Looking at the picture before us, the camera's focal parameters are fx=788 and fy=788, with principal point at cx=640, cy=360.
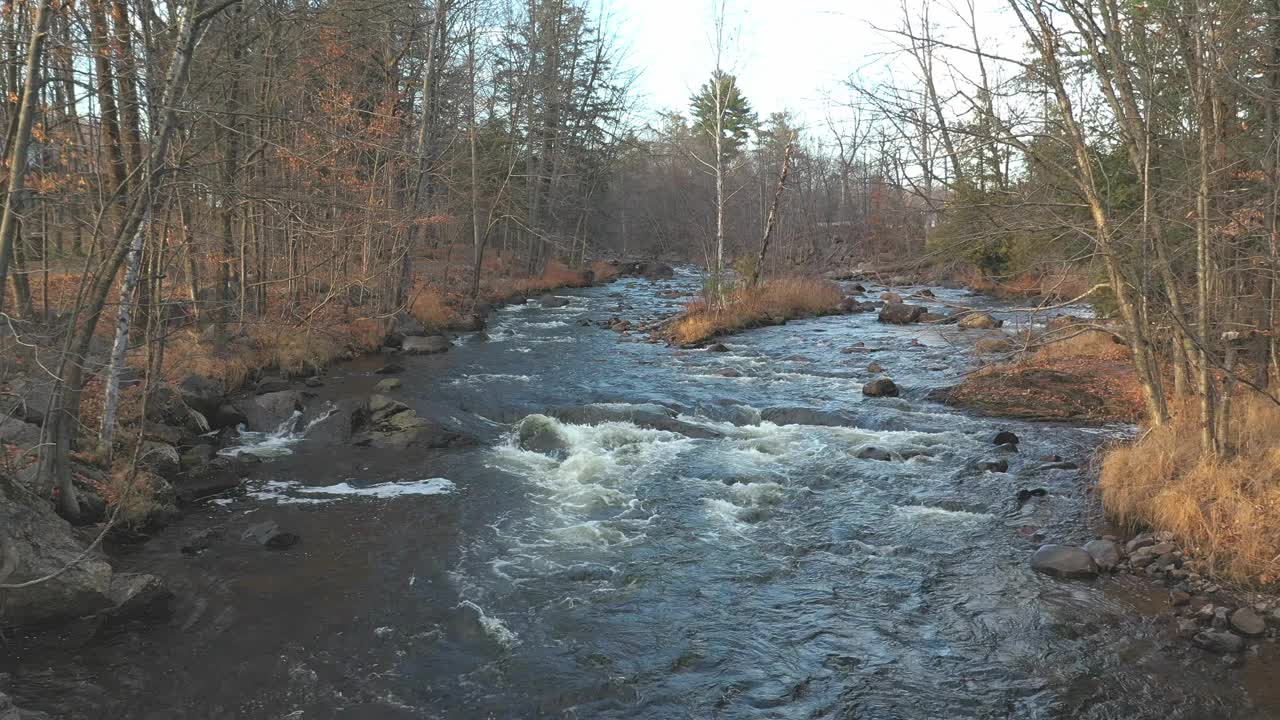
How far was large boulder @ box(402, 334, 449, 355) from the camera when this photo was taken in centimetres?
1912

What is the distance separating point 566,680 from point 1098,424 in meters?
10.3

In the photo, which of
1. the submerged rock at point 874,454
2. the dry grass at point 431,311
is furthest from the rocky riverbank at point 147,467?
the submerged rock at point 874,454

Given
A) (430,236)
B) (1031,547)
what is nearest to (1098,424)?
(1031,547)

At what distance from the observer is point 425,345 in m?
19.3

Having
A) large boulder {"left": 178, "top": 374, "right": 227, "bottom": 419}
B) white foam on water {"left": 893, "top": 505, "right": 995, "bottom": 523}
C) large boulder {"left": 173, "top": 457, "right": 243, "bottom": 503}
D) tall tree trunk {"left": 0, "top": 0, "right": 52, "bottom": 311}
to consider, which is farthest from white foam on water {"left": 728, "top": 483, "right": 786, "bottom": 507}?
large boulder {"left": 178, "top": 374, "right": 227, "bottom": 419}

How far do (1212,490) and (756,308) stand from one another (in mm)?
17325

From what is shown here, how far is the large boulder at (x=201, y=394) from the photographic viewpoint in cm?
1205

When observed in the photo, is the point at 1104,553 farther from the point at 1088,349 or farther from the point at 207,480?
the point at 207,480

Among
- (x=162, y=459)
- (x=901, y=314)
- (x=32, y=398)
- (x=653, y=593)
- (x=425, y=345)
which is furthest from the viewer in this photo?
(x=901, y=314)

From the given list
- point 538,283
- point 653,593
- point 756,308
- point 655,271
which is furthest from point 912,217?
point 655,271

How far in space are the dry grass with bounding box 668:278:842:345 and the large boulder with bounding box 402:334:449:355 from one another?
611 centimetres

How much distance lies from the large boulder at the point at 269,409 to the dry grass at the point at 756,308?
1061 centimetres

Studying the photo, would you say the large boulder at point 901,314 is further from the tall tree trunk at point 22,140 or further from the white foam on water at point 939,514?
the tall tree trunk at point 22,140

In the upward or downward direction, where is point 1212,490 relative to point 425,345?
downward
